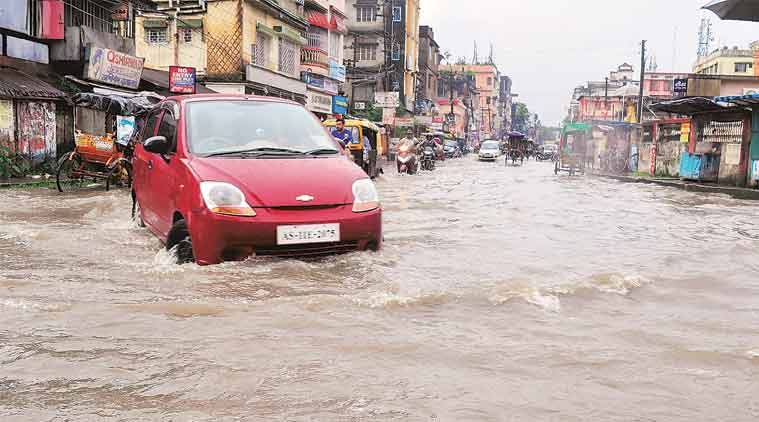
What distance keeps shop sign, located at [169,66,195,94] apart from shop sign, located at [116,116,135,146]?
661 centimetres

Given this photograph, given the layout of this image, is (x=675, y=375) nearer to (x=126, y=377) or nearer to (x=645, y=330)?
(x=645, y=330)

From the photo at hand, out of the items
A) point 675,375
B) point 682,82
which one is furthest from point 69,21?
point 682,82

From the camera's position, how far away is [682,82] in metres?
40.5

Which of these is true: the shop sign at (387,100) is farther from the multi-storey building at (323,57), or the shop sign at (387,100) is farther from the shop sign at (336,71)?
the shop sign at (336,71)

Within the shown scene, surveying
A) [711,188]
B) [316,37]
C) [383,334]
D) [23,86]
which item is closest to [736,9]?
[383,334]

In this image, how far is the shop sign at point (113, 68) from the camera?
67.0ft

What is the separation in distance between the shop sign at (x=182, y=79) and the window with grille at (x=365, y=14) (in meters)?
41.3

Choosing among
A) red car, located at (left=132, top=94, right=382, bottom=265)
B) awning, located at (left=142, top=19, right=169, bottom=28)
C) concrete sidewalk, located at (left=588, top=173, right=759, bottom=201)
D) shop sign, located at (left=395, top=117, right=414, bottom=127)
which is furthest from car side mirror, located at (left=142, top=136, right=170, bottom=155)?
shop sign, located at (left=395, top=117, right=414, bottom=127)

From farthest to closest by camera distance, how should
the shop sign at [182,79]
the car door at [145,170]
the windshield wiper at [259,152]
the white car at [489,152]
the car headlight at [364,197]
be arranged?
the white car at [489,152] < the shop sign at [182,79] < the car door at [145,170] < the windshield wiper at [259,152] < the car headlight at [364,197]

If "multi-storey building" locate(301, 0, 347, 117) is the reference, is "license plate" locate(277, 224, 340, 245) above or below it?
below

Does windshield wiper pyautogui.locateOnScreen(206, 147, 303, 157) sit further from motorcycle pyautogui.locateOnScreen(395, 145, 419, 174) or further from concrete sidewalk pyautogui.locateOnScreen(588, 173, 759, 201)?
motorcycle pyautogui.locateOnScreen(395, 145, 419, 174)

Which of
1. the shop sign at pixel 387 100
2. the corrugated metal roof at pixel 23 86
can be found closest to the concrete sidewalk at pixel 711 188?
the corrugated metal roof at pixel 23 86

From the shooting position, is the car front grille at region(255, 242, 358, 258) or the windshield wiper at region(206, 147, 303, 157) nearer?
the car front grille at region(255, 242, 358, 258)

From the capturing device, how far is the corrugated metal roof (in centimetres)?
1719
